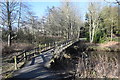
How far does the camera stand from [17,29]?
85.5ft

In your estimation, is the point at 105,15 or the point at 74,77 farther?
the point at 105,15

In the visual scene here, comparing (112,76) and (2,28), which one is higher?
(2,28)

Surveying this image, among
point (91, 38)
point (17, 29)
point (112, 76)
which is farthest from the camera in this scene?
point (91, 38)

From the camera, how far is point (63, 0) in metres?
36.1

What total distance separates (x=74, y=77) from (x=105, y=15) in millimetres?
30131

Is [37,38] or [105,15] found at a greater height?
[105,15]

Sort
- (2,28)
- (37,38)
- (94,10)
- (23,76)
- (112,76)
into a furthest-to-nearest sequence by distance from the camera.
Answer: (94,10) → (37,38) → (2,28) → (112,76) → (23,76)

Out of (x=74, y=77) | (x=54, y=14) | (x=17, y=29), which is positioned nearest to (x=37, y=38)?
(x=17, y=29)

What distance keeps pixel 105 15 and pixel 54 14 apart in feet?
36.5

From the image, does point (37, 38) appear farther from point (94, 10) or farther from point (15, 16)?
point (94, 10)

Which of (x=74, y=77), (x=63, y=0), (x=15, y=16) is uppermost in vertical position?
(x=63, y=0)

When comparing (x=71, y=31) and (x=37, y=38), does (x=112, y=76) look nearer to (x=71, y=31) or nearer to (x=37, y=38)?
(x=37, y=38)

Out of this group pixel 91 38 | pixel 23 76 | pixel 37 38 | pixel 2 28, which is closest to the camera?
pixel 23 76

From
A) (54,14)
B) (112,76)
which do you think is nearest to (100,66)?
(112,76)
